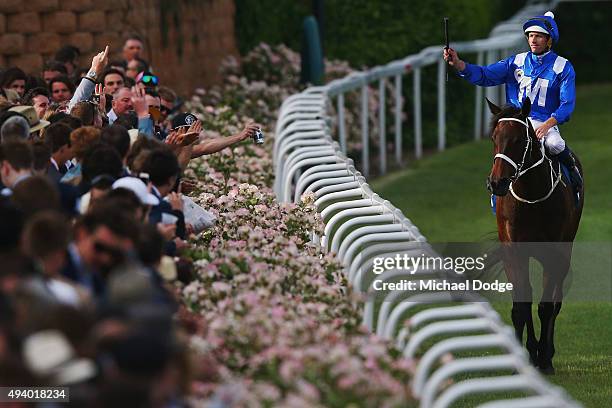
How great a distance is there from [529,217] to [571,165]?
0.59m

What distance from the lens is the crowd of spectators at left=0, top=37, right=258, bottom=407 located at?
3783mm

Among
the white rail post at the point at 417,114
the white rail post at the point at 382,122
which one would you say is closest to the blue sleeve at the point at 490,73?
the white rail post at the point at 382,122

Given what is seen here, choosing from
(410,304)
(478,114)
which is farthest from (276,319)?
(478,114)

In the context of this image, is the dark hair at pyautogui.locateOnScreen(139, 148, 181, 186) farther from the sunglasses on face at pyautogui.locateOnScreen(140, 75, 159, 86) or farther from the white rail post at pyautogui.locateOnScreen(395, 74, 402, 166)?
the white rail post at pyautogui.locateOnScreen(395, 74, 402, 166)

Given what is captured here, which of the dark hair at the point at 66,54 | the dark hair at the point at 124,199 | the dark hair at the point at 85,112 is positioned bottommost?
the dark hair at the point at 66,54

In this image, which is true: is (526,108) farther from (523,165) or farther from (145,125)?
(145,125)

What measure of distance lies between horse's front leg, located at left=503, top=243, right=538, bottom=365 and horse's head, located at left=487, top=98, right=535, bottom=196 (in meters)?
0.41

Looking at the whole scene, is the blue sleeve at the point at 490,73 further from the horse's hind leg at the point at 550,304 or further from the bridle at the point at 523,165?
the horse's hind leg at the point at 550,304

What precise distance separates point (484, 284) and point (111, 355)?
5.66 m

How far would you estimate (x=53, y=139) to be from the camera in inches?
266

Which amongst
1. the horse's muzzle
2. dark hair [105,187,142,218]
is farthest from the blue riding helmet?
dark hair [105,187,142,218]

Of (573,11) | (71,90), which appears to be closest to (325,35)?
(573,11)

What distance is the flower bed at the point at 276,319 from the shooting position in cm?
437

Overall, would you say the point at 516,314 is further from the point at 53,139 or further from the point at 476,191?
the point at 476,191
